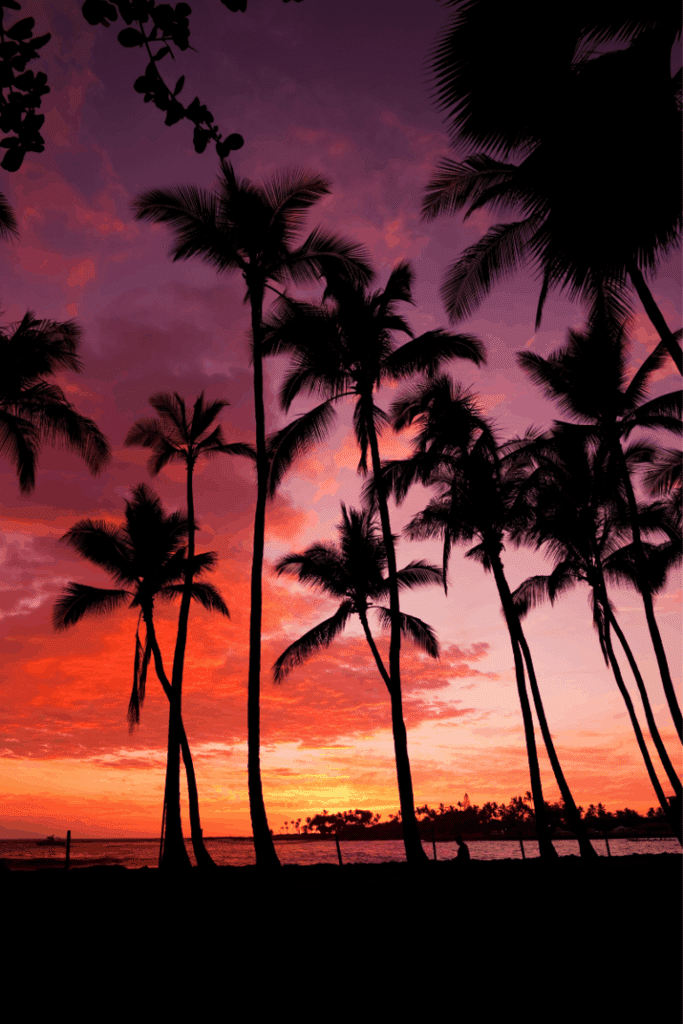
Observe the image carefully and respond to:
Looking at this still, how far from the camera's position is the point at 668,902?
8336 mm

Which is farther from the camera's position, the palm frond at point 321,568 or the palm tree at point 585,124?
the palm frond at point 321,568

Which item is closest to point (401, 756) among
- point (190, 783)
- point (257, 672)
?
point (257, 672)

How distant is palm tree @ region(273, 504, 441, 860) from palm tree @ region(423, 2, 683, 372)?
13224mm

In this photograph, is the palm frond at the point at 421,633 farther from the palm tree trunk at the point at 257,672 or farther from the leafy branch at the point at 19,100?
the leafy branch at the point at 19,100

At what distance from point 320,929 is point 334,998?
2860 millimetres

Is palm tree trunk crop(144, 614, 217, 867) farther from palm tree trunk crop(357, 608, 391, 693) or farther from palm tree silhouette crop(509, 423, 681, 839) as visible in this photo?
palm tree silhouette crop(509, 423, 681, 839)

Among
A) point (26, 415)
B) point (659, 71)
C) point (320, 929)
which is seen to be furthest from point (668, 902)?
point (26, 415)

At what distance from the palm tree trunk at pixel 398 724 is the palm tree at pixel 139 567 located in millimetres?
8332

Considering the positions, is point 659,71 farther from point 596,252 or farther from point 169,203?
point 169,203

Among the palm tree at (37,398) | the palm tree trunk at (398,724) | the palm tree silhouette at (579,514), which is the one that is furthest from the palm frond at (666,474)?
the palm tree at (37,398)

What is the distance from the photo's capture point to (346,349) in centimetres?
1631

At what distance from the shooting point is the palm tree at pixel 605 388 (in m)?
16.3

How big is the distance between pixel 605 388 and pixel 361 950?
15.2m

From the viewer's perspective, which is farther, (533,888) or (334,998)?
(533,888)
